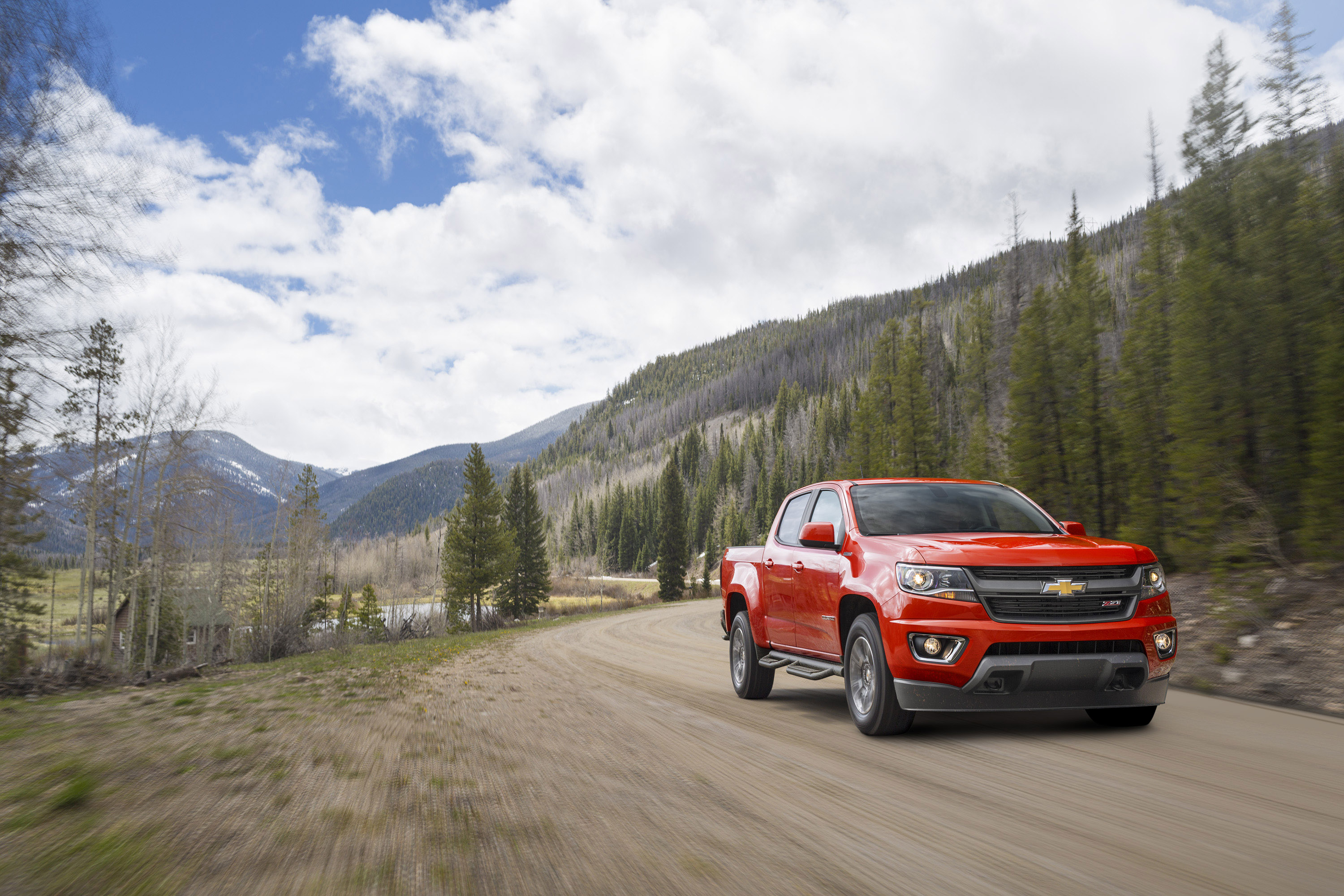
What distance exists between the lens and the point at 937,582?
5.52 meters

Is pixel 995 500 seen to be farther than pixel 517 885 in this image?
Yes

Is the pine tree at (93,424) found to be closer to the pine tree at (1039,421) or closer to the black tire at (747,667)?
the black tire at (747,667)

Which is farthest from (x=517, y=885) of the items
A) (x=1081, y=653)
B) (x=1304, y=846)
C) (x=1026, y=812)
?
(x=1081, y=653)

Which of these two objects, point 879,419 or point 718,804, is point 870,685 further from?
point 879,419

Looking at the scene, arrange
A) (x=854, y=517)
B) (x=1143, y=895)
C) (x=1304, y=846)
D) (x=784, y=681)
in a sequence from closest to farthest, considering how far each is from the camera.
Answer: (x=1143, y=895)
(x=1304, y=846)
(x=854, y=517)
(x=784, y=681)

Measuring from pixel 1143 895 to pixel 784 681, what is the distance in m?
7.52

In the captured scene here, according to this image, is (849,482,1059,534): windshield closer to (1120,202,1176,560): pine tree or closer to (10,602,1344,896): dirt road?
(10,602,1344,896): dirt road

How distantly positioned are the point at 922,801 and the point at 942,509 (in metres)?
3.27

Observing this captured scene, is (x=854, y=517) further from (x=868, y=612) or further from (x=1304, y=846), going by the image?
(x=1304, y=846)

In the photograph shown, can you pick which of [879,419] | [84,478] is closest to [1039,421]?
[879,419]

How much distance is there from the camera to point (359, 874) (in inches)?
118

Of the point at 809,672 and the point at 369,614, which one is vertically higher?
the point at 809,672

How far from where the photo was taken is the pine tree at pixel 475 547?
176 ft

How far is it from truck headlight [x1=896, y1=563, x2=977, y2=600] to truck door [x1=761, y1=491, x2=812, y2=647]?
203cm
